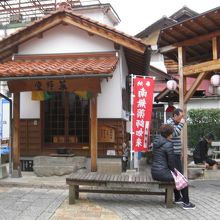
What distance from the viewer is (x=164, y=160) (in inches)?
316

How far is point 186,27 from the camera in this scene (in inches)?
412

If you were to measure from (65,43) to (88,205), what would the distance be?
634cm

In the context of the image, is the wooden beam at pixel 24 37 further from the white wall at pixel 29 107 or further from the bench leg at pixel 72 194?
the bench leg at pixel 72 194

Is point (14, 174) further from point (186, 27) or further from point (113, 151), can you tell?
point (186, 27)

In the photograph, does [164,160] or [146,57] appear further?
[146,57]

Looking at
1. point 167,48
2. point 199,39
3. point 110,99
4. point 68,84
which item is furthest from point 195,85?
point 68,84

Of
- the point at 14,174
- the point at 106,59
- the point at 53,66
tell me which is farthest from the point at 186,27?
the point at 14,174

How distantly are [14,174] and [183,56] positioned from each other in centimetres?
624

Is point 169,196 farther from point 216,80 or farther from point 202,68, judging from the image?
point 216,80

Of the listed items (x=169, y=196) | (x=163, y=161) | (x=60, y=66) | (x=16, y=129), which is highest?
(x=60, y=66)

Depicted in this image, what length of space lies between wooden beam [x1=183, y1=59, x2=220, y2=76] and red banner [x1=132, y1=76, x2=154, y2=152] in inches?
52.3

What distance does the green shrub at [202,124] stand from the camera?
19.0 metres

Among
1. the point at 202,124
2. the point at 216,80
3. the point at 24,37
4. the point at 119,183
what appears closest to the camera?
the point at 119,183

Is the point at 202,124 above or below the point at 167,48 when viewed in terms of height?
below
